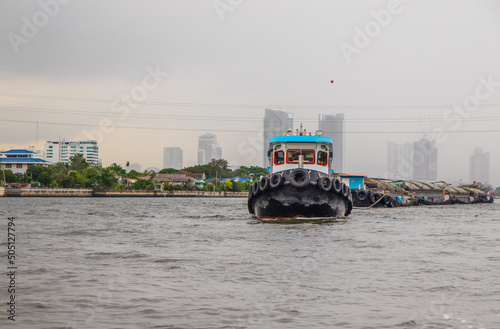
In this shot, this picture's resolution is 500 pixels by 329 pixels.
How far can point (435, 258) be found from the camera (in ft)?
46.1

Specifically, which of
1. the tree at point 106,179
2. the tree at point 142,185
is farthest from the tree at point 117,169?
the tree at point 106,179

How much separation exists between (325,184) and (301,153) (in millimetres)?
3199

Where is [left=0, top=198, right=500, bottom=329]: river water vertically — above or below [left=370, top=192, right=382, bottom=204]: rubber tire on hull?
below

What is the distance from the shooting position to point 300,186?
24.8 meters

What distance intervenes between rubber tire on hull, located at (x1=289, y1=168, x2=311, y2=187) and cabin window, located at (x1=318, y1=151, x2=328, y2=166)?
3593 millimetres

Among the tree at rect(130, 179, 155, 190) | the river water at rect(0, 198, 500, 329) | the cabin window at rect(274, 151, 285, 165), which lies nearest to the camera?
the river water at rect(0, 198, 500, 329)

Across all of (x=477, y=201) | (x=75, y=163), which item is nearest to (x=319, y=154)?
(x=477, y=201)

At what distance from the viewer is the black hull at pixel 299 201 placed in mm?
25234

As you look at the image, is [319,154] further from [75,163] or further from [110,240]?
[75,163]

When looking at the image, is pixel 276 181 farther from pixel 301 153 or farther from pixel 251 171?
pixel 251 171

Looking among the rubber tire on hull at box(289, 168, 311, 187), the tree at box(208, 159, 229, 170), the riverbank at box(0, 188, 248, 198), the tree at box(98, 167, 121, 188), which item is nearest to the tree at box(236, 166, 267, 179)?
the tree at box(208, 159, 229, 170)

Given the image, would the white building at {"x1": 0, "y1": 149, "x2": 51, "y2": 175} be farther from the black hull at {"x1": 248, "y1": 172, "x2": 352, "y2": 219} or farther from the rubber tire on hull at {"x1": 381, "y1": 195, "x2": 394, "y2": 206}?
the black hull at {"x1": 248, "y1": 172, "x2": 352, "y2": 219}

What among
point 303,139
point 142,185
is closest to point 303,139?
point 303,139

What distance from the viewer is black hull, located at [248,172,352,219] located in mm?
25234
